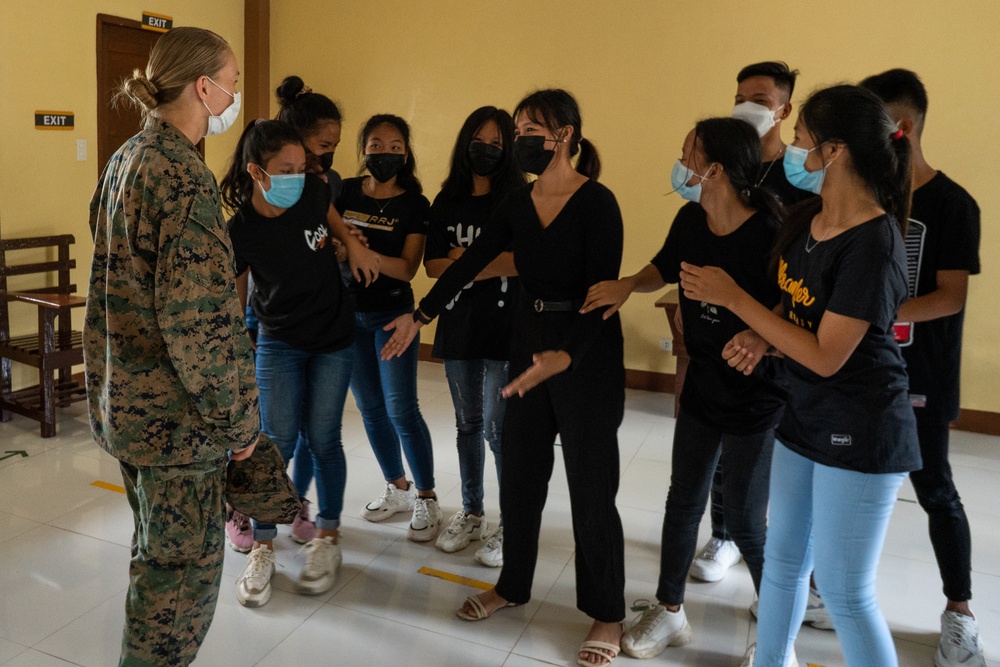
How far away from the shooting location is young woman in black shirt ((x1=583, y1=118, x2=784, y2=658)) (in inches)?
83.5

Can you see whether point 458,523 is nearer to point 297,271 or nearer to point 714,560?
point 714,560

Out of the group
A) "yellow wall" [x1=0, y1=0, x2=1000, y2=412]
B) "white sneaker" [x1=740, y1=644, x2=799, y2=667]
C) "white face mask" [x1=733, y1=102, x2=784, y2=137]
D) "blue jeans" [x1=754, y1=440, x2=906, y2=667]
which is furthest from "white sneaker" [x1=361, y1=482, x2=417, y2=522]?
"yellow wall" [x1=0, y1=0, x2=1000, y2=412]

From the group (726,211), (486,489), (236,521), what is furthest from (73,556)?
(726,211)

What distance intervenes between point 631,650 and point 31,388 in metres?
3.69

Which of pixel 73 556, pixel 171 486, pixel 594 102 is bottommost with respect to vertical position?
pixel 73 556

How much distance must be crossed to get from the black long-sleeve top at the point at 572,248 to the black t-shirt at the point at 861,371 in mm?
542

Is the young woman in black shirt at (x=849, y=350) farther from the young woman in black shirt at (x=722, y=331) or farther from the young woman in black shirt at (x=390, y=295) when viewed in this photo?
the young woman in black shirt at (x=390, y=295)

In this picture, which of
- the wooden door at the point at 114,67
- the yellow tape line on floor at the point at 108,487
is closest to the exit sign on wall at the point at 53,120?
the wooden door at the point at 114,67

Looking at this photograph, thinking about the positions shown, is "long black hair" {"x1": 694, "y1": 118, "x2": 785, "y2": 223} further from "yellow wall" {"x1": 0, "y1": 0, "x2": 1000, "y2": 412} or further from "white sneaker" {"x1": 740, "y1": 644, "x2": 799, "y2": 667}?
A: "yellow wall" {"x1": 0, "y1": 0, "x2": 1000, "y2": 412}

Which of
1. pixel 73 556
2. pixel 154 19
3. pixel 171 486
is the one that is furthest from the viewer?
pixel 154 19

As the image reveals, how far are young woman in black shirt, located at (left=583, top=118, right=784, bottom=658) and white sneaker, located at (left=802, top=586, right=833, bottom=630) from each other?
40 centimetres

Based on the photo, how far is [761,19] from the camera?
4.81 meters

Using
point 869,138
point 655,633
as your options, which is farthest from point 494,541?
point 869,138

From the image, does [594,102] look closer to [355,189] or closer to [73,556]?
[355,189]
